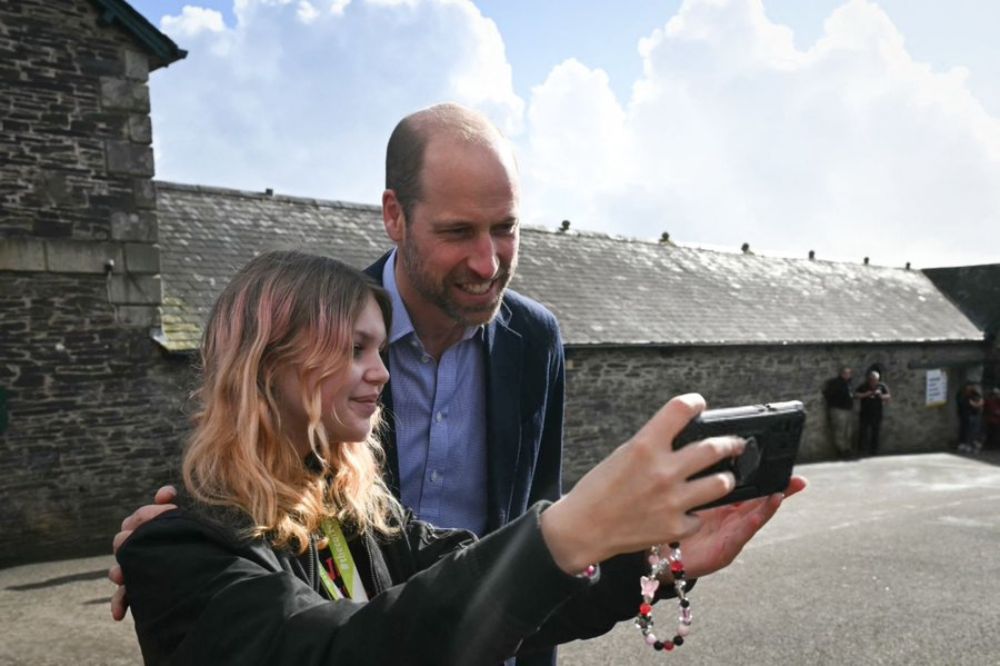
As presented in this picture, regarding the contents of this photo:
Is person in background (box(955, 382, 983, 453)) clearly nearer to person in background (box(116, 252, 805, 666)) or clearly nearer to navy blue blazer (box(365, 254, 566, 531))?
navy blue blazer (box(365, 254, 566, 531))

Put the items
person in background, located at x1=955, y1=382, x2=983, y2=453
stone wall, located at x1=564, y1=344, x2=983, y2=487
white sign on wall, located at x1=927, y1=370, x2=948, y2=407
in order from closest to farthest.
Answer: stone wall, located at x1=564, y1=344, x2=983, y2=487
person in background, located at x1=955, y1=382, x2=983, y2=453
white sign on wall, located at x1=927, y1=370, x2=948, y2=407

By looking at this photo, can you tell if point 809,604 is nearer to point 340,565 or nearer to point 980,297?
point 340,565

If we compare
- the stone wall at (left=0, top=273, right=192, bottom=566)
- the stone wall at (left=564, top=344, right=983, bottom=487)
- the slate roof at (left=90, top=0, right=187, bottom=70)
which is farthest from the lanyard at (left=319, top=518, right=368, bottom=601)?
the stone wall at (left=564, top=344, right=983, bottom=487)

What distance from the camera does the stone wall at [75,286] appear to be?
344 inches

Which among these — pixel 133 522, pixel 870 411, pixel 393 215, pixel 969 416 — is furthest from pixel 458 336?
pixel 969 416

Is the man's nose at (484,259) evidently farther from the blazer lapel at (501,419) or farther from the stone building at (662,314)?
the stone building at (662,314)

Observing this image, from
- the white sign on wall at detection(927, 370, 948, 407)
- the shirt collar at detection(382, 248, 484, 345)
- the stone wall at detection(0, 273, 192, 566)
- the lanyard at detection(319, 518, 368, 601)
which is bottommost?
the white sign on wall at detection(927, 370, 948, 407)

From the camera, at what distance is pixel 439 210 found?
2141 mm

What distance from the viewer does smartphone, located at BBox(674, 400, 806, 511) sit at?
1050 millimetres

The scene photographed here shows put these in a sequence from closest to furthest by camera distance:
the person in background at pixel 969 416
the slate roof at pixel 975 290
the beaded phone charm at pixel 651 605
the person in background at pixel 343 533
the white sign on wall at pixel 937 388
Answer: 1. the person in background at pixel 343 533
2. the beaded phone charm at pixel 651 605
3. the person in background at pixel 969 416
4. the white sign on wall at pixel 937 388
5. the slate roof at pixel 975 290

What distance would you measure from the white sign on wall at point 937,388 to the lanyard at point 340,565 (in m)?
22.3

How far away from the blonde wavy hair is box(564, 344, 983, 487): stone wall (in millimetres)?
12099

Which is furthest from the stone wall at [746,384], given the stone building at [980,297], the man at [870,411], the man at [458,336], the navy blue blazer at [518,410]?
the man at [458,336]

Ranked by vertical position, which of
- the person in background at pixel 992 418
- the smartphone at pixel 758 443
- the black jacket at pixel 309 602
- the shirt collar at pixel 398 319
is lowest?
the person in background at pixel 992 418
